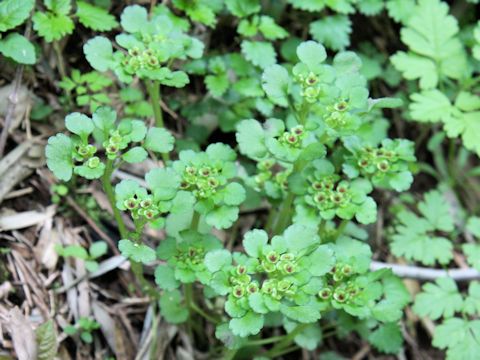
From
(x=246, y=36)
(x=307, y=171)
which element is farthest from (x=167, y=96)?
(x=307, y=171)

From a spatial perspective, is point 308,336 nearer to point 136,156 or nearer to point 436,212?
point 436,212

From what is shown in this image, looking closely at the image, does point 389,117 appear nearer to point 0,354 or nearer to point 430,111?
point 430,111

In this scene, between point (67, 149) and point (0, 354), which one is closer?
point (67, 149)

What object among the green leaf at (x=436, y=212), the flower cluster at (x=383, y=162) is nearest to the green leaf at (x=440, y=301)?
the green leaf at (x=436, y=212)

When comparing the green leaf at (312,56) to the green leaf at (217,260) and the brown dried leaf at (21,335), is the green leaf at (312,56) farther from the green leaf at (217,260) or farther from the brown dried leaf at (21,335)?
the brown dried leaf at (21,335)

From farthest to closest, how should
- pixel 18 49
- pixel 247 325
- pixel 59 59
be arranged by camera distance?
1. pixel 59 59
2. pixel 18 49
3. pixel 247 325

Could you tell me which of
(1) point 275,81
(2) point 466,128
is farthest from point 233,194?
(2) point 466,128
